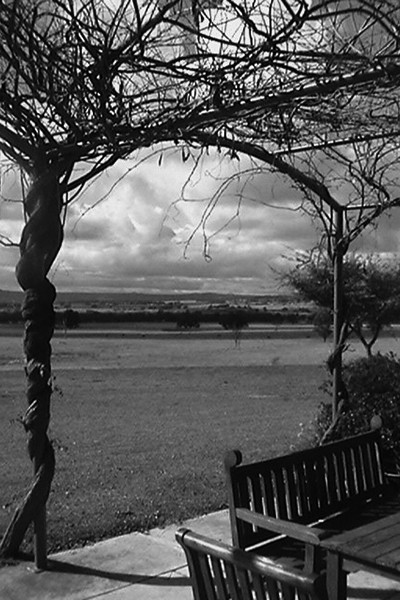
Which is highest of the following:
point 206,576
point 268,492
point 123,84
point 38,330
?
point 123,84

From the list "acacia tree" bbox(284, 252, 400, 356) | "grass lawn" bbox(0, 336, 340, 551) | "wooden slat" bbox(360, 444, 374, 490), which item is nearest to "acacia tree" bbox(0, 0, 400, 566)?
"grass lawn" bbox(0, 336, 340, 551)

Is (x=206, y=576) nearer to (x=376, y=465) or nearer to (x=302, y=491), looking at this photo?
(x=302, y=491)

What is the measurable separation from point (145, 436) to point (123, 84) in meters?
9.33

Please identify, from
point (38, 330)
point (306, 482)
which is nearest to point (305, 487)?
point (306, 482)

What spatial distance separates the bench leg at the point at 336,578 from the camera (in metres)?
2.78

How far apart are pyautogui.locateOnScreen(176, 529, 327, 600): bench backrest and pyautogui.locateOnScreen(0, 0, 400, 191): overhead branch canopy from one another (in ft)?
6.88

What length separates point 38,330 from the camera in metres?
4.33

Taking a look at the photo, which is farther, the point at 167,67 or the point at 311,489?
the point at 311,489

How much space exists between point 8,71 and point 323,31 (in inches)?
66.2

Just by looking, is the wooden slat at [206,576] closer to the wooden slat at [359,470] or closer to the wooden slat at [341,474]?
the wooden slat at [341,474]

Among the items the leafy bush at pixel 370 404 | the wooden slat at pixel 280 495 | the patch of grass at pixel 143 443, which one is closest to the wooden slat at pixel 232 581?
the wooden slat at pixel 280 495

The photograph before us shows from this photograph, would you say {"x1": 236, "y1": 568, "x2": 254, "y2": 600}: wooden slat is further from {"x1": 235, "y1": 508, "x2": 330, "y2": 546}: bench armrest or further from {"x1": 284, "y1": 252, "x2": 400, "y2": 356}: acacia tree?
{"x1": 284, "y1": 252, "x2": 400, "y2": 356}: acacia tree

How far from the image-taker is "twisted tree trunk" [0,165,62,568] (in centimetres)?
426

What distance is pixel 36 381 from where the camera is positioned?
4320mm
